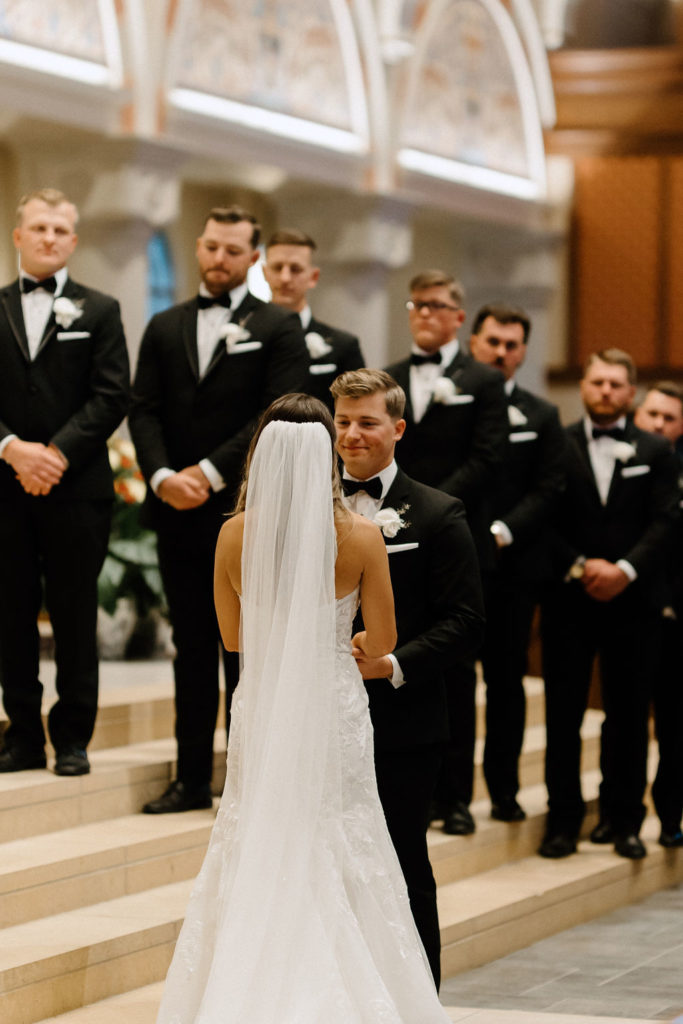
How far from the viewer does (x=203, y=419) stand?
5035mm

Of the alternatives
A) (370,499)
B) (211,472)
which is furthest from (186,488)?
(370,499)

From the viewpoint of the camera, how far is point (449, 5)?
10461 millimetres

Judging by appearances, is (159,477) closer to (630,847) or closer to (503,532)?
(503,532)

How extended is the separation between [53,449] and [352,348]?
4.65 ft

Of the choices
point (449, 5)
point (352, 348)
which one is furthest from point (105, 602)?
point (449, 5)

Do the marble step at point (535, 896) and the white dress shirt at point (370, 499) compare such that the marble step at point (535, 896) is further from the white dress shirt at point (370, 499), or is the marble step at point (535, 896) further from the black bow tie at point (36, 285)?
the black bow tie at point (36, 285)

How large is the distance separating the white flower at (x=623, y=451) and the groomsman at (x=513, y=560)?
0.63 feet

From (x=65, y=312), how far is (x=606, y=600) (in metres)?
2.15

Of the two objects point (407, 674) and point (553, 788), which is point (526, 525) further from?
point (407, 674)

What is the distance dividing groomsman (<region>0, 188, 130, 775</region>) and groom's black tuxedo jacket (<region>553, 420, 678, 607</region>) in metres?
1.74

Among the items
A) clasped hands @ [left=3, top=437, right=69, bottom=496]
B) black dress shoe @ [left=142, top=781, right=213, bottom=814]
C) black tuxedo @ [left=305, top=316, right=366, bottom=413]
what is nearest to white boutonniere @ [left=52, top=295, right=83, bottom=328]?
clasped hands @ [left=3, top=437, right=69, bottom=496]

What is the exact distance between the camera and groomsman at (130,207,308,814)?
4980mm

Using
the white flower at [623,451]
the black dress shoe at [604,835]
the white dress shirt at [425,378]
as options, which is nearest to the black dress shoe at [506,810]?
the black dress shoe at [604,835]

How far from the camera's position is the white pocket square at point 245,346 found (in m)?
5.04
